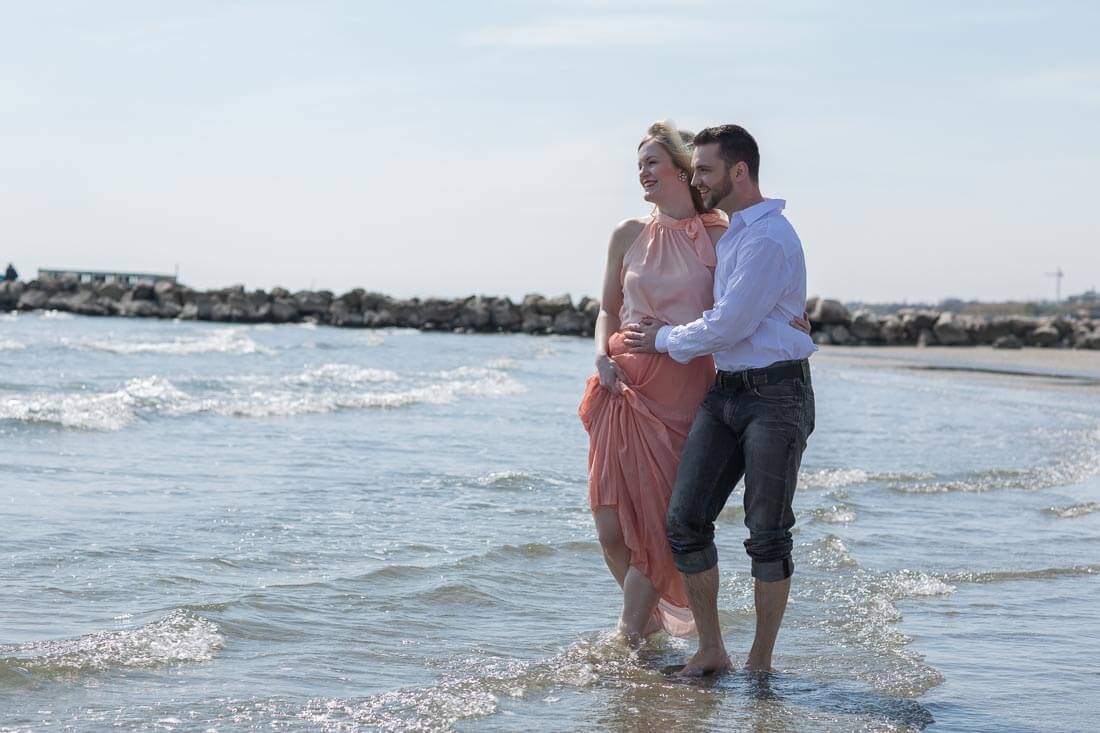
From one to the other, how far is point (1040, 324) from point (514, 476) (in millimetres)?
35269

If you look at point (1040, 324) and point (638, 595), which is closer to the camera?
point (638, 595)

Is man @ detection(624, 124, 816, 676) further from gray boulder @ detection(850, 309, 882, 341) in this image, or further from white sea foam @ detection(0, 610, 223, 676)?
gray boulder @ detection(850, 309, 882, 341)

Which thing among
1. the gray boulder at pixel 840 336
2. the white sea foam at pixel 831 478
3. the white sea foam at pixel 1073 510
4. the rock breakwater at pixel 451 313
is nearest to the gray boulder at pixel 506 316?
the rock breakwater at pixel 451 313

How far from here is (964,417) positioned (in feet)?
53.5

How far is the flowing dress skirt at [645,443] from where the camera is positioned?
15.6 ft

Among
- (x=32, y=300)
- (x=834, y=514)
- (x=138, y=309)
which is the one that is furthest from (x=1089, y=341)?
(x=32, y=300)

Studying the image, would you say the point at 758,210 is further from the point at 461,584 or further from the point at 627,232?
the point at 461,584

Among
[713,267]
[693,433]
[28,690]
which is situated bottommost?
[28,690]

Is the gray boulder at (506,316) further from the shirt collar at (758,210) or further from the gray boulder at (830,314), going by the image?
the shirt collar at (758,210)

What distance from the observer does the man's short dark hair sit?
4.41 meters

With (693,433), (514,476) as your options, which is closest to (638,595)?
(693,433)

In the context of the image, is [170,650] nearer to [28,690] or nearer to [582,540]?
[28,690]

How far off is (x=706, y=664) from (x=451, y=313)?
4587cm

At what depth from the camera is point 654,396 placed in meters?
4.79
